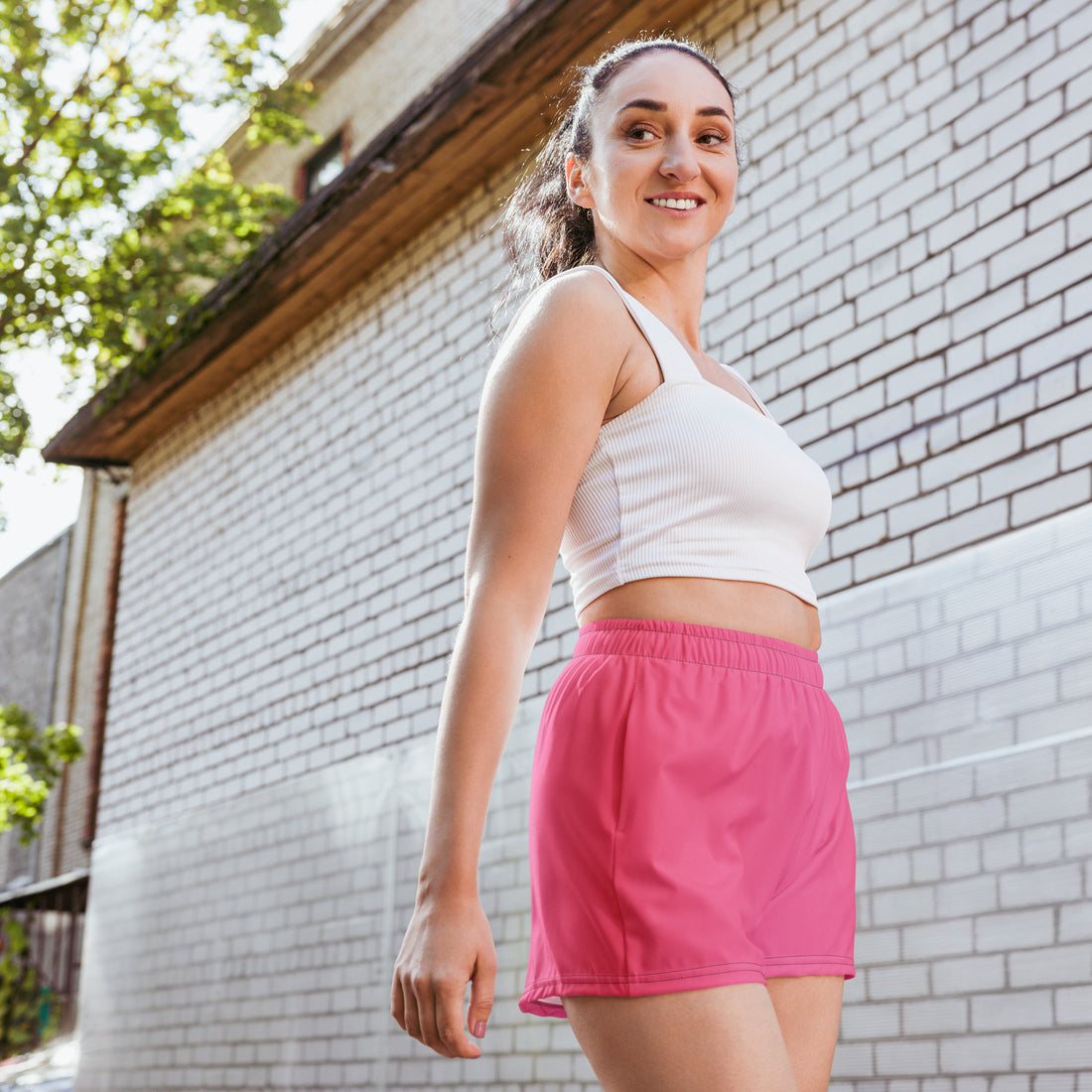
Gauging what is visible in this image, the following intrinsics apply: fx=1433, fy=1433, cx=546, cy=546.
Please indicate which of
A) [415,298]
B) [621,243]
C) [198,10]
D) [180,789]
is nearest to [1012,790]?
[621,243]

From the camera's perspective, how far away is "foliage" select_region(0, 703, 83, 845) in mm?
11289

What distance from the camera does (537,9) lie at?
19.7 feet

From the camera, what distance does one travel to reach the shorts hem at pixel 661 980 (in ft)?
4.61

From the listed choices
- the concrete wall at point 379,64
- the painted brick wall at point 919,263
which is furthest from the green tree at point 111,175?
the painted brick wall at point 919,263

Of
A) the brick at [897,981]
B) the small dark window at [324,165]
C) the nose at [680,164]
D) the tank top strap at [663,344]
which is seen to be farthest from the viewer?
the small dark window at [324,165]

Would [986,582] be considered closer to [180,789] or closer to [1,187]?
[180,789]

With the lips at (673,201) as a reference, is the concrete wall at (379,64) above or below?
above

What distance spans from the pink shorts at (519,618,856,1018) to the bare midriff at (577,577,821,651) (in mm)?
14

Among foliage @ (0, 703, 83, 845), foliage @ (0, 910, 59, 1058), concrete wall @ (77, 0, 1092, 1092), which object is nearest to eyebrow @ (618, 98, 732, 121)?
concrete wall @ (77, 0, 1092, 1092)

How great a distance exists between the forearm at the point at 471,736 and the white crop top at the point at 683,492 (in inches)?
6.6

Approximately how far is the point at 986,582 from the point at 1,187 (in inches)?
337

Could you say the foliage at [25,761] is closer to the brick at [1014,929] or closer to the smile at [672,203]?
the brick at [1014,929]

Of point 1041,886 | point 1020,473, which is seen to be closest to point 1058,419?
point 1020,473

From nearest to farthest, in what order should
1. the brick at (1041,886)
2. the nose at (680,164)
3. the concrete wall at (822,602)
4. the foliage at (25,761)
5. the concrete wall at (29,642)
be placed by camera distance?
the nose at (680,164)
the brick at (1041,886)
the concrete wall at (822,602)
the foliage at (25,761)
the concrete wall at (29,642)
